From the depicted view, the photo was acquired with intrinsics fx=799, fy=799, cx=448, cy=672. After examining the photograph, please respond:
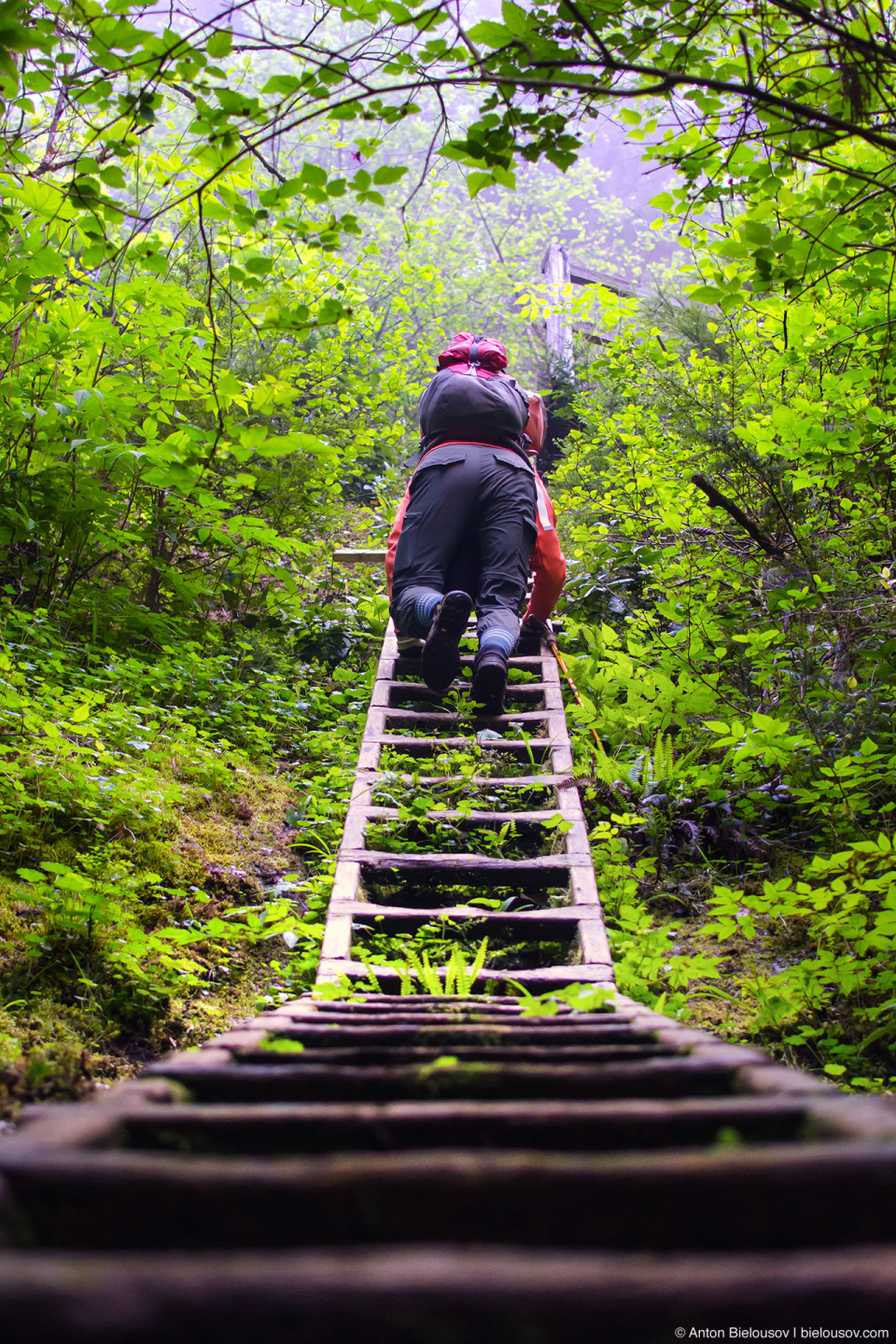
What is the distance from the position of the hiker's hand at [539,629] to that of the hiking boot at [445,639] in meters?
1.19

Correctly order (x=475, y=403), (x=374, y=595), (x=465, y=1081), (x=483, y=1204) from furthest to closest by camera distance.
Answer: (x=374, y=595)
(x=475, y=403)
(x=465, y=1081)
(x=483, y=1204)

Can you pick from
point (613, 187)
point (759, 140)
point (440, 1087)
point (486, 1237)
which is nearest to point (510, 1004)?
point (440, 1087)

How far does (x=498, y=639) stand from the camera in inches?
157

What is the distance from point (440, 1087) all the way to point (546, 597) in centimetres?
408

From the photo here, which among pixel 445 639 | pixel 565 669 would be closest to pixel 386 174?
pixel 445 639

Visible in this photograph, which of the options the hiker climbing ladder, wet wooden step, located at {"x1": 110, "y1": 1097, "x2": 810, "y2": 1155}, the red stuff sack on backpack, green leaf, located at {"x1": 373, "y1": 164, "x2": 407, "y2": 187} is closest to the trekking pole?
the hiker climbing ladder

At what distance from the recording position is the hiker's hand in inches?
200

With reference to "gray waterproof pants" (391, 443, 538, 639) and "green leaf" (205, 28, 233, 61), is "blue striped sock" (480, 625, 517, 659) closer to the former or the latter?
"gray waterproof pants" (391, 443, 538, 639)

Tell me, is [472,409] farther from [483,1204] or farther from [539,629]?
[483,1204]

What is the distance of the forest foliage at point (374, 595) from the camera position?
206cm

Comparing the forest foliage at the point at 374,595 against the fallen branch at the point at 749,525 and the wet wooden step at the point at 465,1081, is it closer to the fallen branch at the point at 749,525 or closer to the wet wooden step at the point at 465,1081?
the fallen branch at the point at 749,525

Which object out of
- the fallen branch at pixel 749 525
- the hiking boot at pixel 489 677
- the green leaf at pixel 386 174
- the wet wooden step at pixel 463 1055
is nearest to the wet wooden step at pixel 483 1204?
the wet wooden step at pixel 463 1055

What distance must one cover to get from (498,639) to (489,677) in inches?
7.9

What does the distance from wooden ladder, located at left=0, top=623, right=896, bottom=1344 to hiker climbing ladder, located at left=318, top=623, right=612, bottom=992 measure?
1.16 meters
